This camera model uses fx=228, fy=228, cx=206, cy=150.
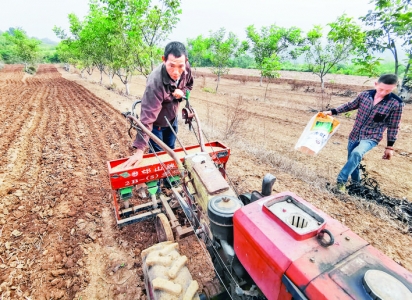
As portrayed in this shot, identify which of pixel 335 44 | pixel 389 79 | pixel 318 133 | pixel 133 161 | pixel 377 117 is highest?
pixel 335 44

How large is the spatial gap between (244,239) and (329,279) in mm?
523

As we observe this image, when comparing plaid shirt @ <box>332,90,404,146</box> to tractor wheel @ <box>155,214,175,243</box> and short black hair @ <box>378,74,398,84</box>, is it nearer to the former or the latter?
short black hair @ <box>378,74,398,84</box>

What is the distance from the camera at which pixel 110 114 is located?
10.1m

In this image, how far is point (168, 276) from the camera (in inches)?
74.9

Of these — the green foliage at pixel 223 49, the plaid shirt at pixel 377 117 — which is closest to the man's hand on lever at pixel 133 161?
the plaid shirt at pixel 377 117

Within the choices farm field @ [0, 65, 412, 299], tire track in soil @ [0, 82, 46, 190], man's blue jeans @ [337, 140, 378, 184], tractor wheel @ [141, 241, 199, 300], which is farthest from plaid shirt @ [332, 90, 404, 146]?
tire track in soil @ [0, 82, 46, 190]

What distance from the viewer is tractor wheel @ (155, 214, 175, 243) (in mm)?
2663

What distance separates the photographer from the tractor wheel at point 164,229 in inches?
105

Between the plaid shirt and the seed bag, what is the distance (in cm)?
53

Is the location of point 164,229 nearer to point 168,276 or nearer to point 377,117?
point 168,276

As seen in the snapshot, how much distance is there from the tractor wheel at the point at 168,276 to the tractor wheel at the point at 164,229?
1.37 ft

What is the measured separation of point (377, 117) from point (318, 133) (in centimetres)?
109

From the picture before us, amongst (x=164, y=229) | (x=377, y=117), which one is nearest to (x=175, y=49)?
(x=164, y=229)

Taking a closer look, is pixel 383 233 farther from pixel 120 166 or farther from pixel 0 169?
pixel 0 169
